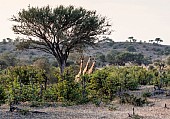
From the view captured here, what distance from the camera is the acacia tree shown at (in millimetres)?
23484

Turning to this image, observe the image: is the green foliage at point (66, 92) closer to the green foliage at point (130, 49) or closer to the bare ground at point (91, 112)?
the bare ground at point (91, 112)

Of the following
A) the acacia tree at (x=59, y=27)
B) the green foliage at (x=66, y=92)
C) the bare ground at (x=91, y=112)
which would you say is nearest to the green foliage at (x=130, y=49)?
the acacia tree at (x=59, y=27)

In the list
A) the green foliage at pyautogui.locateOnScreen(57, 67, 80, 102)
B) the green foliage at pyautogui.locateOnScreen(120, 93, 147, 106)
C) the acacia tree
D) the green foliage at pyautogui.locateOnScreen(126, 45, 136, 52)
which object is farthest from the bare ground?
the green foliage at pyautogui.locateOnScreen(126, 45, 136, 52)

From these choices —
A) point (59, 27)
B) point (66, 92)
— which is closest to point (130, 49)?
point (59, 27)

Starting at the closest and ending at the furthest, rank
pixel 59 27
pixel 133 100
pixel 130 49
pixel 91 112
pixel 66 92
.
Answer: pixel 91 112 < pixel 66 92 < pixel 133 100 < pixel 59 27 < pixel 130 49

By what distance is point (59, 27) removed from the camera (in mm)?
23641

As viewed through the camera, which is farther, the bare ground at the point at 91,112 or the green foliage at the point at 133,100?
the green foliage at the point at 133,100

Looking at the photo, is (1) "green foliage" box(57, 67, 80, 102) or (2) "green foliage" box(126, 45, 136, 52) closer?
(1) "green foliage" box(57, 67, 80, 102)

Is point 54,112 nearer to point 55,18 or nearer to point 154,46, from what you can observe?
point 55,18

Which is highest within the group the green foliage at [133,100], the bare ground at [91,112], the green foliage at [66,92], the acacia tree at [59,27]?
the acacia tree at [59,27]

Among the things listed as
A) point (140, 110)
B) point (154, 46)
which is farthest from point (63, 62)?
point (154, 46)

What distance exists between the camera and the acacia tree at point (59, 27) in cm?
2348

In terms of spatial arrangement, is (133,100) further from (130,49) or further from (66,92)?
(130,49)

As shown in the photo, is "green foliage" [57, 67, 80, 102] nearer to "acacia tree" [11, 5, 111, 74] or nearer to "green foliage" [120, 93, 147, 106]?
"green foliage" [120, 93, 147, 106]
